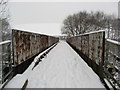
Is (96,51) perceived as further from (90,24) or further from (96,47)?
(90,24)

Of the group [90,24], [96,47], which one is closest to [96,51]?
[96,47]

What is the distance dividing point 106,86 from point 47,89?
1406 mm

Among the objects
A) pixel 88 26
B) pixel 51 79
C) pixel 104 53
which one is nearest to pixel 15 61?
pixel 51 79

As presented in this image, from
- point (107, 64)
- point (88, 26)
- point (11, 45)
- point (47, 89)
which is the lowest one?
point (47, 89)

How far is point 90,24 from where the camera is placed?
166ft

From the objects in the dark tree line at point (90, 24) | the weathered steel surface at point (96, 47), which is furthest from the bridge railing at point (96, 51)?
the dark tree line at point (90, 24)

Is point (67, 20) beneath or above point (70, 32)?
above

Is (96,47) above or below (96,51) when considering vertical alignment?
above

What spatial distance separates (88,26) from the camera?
5109 centimetres

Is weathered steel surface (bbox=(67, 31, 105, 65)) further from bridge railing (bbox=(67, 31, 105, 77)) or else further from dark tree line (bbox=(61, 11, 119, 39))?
dark tree line (bbox=(61, 11, 119, 39))

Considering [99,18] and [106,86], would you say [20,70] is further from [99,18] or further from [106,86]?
[99,18]

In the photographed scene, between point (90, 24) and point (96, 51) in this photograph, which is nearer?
point (96, 51)

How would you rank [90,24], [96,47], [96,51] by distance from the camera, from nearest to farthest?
[96,51] < [96,47] < [90,24]

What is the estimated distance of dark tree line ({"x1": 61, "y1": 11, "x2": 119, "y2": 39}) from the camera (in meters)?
50.6
